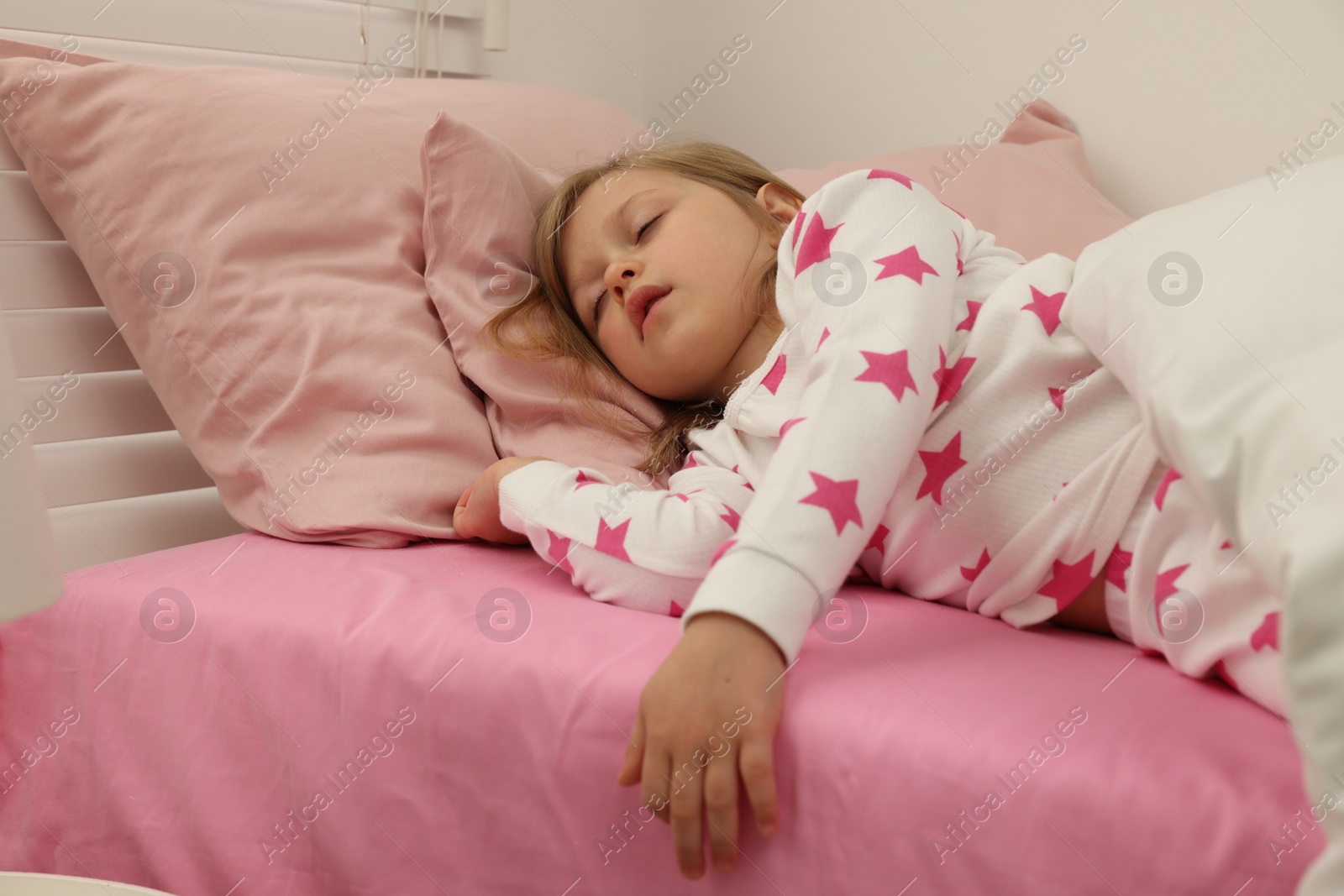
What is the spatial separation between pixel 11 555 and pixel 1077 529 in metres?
0.66

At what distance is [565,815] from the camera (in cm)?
66

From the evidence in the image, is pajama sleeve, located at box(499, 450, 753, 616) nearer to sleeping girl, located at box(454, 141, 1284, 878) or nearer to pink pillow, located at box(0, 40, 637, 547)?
sleeping girl, located at box(454, 141, 1284, 878)

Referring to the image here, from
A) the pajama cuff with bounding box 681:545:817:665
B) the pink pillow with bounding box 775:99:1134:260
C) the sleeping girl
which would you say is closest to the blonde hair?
the sleeping girl

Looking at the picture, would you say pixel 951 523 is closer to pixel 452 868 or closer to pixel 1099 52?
pixel 452 868

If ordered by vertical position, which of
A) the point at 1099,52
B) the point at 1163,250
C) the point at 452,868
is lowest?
the point at 452,868

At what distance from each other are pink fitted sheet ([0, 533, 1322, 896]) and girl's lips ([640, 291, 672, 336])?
0.83ft

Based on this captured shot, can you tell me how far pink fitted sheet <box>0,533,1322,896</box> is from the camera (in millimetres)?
528

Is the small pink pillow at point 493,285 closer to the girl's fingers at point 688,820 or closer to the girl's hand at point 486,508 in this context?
the girl's hand at point 486,508

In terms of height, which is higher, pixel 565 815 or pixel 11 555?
pixel 11 555

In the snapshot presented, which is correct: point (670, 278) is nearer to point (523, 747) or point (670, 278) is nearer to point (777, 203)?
point (777, 203)

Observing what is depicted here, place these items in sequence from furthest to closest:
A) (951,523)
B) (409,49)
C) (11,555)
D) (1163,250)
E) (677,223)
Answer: (409,49), (677,223), (951,523), (1163,250), (11,555)

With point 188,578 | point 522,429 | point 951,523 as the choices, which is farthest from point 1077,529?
point 188,578

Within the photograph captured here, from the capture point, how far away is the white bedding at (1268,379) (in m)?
0.41

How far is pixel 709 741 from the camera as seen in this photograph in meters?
0.58
